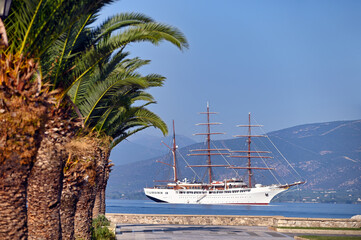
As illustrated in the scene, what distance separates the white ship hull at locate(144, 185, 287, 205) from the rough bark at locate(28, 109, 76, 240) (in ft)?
370

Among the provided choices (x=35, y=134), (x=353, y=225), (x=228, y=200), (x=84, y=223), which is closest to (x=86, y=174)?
(x=84, y=223)

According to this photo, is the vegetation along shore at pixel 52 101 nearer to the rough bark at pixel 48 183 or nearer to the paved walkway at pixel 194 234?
the rough bark at pixel 48 183

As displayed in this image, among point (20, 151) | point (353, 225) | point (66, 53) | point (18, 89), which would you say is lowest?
point (353, 225)

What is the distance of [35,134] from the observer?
1020 centimetres

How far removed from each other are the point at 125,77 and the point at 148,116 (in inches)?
250

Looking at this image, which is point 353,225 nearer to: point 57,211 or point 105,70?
point 105,70

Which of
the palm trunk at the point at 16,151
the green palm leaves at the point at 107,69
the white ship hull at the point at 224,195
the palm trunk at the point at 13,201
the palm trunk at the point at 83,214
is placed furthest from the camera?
the white ship hull at the point at 224,195

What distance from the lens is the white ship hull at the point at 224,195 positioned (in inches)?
4934

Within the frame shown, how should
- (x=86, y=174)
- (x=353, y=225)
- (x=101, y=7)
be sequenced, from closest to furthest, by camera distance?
(x=101, y=7) → (x=86, y=174) → (x=353, y=225)

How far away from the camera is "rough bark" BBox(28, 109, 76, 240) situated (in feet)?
39.8

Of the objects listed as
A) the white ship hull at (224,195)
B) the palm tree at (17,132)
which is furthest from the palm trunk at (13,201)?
the white ship hull at (224,195)

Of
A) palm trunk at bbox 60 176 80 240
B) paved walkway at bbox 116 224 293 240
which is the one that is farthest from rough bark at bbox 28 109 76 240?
paved walkway at bbox 116 224 293 240

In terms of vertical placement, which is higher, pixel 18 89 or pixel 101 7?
pixel 101 7

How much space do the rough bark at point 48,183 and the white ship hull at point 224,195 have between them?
112807mm
